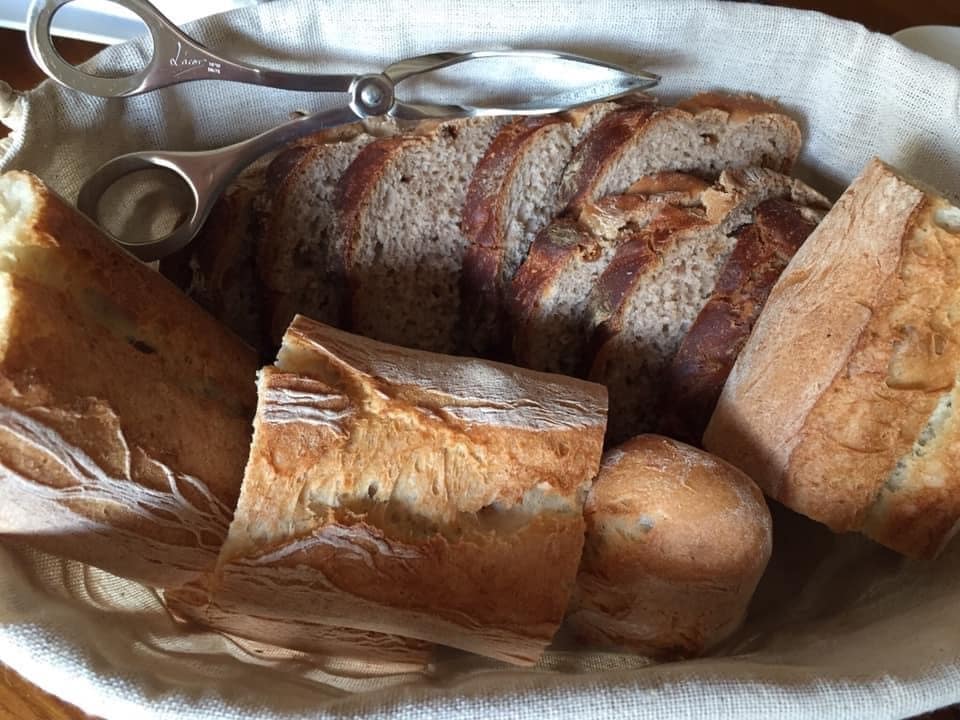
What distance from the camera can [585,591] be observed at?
1139 mm

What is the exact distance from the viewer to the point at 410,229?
1333 millimetres

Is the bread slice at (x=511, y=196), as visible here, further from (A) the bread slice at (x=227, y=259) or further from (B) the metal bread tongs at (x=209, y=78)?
(A) the bread slice at (x=227, y=259)

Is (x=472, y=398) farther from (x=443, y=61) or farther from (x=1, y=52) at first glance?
(x=1, y=52)

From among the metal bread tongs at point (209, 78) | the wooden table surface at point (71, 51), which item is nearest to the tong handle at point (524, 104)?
the metal bread tongs at point (209, 78)

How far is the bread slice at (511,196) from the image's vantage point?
128cm

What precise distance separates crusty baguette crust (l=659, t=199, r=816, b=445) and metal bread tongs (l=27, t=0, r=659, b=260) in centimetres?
30

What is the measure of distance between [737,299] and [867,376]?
245 millimetres

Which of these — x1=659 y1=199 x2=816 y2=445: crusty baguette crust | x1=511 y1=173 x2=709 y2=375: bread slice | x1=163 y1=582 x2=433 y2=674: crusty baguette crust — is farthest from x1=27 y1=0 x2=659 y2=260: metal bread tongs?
x1=163 y1=582 x2=433 y2=674: crusty baguette crust

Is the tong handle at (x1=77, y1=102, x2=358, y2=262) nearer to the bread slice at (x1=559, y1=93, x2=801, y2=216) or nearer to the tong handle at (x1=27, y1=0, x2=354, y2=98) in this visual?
the tong handle at (x1=27, y1=0, x2=354, y2=98)

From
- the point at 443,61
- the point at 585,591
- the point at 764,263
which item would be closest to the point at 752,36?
the point at 764,263

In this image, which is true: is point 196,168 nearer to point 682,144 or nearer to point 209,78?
point 209,78

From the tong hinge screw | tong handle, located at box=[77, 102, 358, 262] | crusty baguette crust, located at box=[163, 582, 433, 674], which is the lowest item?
crusty baguette crust, located at box=[163, 582, 433, 674]

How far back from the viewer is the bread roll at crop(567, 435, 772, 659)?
41.8 inches

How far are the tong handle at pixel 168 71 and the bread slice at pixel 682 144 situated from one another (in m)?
0.41
